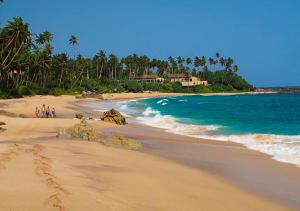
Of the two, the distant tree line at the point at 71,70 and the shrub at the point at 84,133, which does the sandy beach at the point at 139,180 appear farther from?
the distant tree line at the point at 71,70

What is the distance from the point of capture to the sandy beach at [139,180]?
302 inches

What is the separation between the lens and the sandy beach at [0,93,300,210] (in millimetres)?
7676

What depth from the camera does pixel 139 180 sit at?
34.4ft

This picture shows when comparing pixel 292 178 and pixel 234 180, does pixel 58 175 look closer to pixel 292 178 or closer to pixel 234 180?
pixel 234 180

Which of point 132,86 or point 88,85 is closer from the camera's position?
point 88,85

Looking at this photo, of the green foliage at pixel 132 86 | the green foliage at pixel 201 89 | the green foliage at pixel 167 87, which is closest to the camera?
the green foliage at pixel 132 86

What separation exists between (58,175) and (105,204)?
91.1 inches

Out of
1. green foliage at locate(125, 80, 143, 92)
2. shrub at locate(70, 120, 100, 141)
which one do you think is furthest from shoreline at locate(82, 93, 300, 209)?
green foliage at locate(125, 80, 143, 92)

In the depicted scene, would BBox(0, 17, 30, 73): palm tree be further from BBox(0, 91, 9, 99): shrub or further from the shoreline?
the shoreline

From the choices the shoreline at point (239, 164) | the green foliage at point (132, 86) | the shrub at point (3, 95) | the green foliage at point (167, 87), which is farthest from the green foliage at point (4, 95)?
the green foliage at point (167, 87)

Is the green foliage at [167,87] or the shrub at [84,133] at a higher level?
the green foliage at [167,87]

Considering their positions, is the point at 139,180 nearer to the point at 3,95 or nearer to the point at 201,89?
the point at 3,95

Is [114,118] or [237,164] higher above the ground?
[114,118]

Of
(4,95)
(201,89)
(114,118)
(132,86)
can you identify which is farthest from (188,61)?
(114,118)
